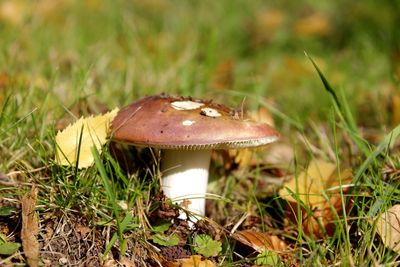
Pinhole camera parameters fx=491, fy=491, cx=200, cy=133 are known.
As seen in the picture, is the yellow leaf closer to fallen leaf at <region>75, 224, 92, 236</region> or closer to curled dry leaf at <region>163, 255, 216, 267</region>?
fallen leaf at <region>75, 224, 92, 236</region>

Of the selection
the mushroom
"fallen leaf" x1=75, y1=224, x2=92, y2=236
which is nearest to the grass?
"fallen leaf" x1=75, y1=224, x2=92, y2=236

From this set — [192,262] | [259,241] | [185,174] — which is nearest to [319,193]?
[259,241]

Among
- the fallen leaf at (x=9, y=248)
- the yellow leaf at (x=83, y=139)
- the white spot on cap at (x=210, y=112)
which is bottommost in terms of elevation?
the fallen leaf at (x=9, y=248)

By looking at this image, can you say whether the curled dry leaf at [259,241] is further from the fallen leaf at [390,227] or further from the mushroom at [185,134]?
the fallen leaf at [390,227]

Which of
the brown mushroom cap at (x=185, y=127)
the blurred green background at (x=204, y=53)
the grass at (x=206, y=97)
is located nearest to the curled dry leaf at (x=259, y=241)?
the grass at (x=206, y=97)

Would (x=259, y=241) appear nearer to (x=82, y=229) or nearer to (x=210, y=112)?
(x=210, y=112)

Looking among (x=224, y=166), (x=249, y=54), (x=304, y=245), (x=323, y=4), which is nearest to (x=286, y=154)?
(x=224, y=166)

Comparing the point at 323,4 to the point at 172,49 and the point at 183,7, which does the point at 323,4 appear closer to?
the point at 183,7
